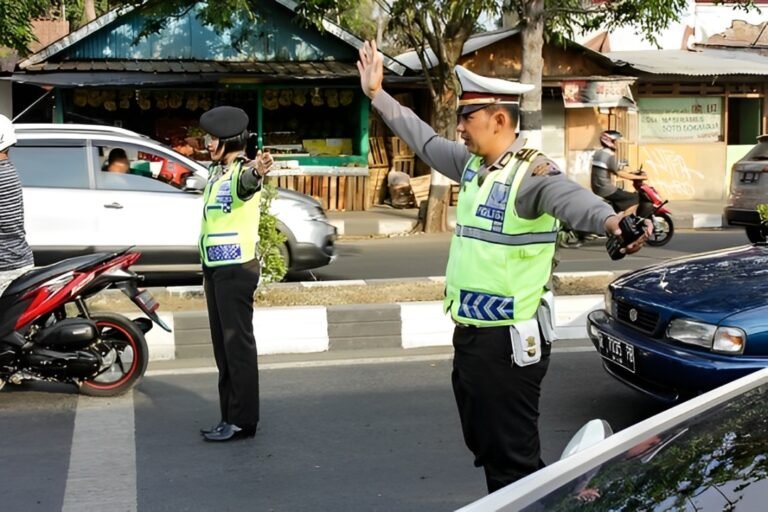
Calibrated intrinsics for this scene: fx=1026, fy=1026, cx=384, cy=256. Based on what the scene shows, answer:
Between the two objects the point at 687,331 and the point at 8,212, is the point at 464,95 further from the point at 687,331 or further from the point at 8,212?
the point at 8,212

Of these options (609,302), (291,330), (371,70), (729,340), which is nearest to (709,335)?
(729,340)

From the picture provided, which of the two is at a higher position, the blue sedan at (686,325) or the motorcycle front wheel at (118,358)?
the blue sedan at (686,325)

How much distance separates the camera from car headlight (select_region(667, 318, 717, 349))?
4980 millimetres

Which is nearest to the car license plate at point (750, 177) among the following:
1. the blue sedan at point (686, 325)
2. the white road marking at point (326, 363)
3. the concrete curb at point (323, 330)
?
the white road marking at point (326, 363)

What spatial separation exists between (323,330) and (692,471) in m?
5.47

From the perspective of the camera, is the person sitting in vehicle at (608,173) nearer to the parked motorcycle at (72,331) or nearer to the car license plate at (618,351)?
the car license plate at (618,351)

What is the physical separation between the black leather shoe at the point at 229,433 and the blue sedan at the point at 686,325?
6.61 ft

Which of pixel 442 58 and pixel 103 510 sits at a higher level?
pixel 442 58

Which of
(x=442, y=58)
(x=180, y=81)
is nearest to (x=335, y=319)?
(x=442, y=58)

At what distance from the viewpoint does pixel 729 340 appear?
4910 millimetres

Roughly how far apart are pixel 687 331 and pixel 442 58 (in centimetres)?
1039

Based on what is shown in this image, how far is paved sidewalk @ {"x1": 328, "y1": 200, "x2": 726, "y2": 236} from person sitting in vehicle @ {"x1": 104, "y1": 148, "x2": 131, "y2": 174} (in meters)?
6.39

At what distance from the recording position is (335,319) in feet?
25.0

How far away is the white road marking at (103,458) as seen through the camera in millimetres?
4703
